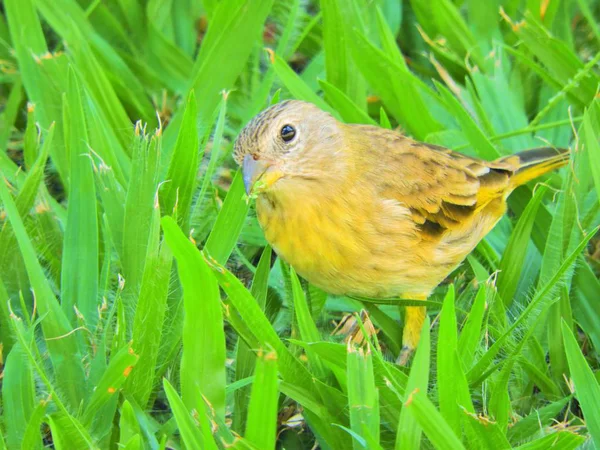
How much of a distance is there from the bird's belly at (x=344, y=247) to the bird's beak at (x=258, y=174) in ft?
0.66

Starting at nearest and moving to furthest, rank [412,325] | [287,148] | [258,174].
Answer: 1. [258,174]
2. [287,148]
3. [412,325]

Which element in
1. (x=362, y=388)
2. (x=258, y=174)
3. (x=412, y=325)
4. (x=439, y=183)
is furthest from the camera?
(x=439, y=183)

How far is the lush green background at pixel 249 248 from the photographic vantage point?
263cm

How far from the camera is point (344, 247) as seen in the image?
10.7 feet

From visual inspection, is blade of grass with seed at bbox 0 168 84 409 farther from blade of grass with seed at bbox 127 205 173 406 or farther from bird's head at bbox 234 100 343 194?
bird's head at bbox 234 100 343 194

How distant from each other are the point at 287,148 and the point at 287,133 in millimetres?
57

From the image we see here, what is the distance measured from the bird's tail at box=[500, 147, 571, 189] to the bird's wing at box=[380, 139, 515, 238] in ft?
0.19

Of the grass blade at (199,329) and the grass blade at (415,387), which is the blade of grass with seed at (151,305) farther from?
the grass blade at (415,387)

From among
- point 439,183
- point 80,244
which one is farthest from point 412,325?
point 80,244

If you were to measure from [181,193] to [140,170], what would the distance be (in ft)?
0.84

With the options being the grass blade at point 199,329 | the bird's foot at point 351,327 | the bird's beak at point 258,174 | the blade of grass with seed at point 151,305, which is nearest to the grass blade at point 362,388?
the grass blade at point 199,329

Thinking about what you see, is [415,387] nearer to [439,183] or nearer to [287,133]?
[287,133]

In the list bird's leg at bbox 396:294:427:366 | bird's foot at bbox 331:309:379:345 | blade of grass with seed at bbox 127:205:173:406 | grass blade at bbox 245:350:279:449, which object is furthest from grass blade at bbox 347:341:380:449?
bird's foot at bbox 331:309:379:345

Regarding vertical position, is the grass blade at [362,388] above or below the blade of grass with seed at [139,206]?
below
